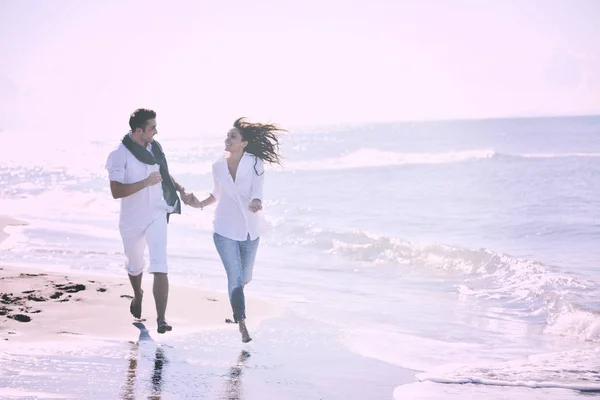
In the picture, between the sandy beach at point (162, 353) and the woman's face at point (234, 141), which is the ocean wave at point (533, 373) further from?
the woman's face at point (234, 141)

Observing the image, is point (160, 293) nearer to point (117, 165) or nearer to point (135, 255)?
point (135, 255)

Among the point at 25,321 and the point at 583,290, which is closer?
the point at 25,321

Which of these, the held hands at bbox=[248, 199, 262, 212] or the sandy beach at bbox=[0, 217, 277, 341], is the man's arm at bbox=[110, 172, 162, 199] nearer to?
the held hands at bbox=[248, 199, 262, 212]

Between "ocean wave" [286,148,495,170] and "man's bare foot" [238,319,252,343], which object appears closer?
"man's bare foot" [238,319,252,343]

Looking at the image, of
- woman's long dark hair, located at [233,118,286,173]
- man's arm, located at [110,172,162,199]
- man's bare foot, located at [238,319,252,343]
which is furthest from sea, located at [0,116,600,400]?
woman's long dark hair, located at [233,118,286,173]

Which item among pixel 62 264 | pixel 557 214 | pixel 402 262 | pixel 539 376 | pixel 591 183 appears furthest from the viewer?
pixel 591 183

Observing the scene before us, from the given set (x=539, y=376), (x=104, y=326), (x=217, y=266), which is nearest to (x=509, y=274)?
(x=217, y=266)

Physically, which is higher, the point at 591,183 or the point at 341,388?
the point at 591,183

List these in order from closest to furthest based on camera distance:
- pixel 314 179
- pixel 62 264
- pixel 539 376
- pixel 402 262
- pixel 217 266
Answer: pixel 539 376 < pixel 62 264 < pixel 217 266 < pixel 402 262 < pixel 314 179

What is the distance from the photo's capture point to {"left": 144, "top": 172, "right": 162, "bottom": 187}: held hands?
6.67 meters

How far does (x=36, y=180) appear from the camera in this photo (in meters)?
31.5

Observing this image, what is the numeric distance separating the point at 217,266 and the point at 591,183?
18089mm

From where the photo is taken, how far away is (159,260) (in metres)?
6.86

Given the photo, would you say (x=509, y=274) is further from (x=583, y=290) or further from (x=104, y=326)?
(x=104, y=326)
